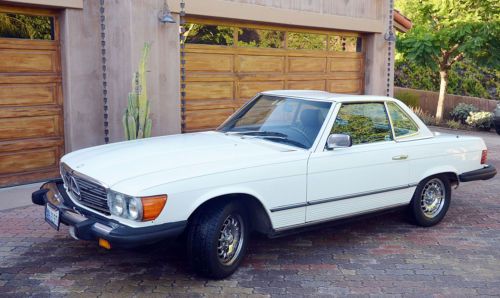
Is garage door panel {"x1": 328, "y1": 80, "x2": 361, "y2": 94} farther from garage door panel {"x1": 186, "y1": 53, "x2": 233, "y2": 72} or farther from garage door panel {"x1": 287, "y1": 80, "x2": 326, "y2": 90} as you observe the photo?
garage door panel {"x1": 186, "y1": 53, "x2": 233, "y2": 72}

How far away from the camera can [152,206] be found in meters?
4.21

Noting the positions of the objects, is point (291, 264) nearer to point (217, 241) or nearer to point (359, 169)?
point (217, 241)

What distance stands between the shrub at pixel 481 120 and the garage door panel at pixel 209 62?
32.3ft

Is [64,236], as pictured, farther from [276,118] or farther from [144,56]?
[144,56]

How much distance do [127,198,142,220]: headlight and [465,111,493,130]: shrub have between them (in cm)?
1455

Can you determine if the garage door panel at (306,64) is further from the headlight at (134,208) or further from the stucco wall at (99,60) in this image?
the headlight at (134,208)

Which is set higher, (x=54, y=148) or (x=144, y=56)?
(x=144, y=56)

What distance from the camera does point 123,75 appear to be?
27.2ft

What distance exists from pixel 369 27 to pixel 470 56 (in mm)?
5105

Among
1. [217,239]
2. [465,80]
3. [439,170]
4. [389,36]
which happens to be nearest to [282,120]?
[217,239]

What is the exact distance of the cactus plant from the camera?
801cm

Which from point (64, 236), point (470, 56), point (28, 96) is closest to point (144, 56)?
point (28, 96)

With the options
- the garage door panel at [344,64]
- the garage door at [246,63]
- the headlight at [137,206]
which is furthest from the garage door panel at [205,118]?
the headlight at [137,206]

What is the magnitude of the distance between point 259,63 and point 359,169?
17.1 ft
